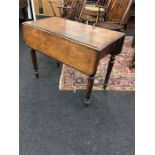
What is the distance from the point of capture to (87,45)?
1316 mm

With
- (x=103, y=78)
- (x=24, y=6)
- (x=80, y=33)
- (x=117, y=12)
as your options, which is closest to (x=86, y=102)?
(x=103, y=78)

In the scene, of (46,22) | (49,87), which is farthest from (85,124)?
(46,22)

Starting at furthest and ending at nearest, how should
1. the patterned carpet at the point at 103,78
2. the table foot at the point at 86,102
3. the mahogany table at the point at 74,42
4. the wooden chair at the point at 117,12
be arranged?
the wooden chair at the point at 117,12 → the patterned carpet at the point at 103,78 → the table foot at the point at 86,102 → the mahogany table at the point at 74,42

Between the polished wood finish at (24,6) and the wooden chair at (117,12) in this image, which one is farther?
the polished wood finish at (24,6)

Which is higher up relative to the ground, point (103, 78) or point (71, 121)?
point (103, 78)

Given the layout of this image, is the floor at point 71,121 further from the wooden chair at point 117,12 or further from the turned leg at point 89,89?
the wooden chair at point 117,12

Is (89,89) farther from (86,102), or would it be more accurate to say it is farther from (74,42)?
(74,42)

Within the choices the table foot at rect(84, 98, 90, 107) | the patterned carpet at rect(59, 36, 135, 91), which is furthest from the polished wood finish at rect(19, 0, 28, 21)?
the table foot at rect(84, 98, 90, 107)

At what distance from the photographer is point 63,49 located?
1.49 m

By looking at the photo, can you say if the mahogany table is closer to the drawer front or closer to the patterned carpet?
the drawer front

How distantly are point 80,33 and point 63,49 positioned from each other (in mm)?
237

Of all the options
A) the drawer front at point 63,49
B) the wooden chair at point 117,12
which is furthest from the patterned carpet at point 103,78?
the wooden chair at point 117,12

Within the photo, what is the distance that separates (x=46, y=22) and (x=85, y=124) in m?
1.15

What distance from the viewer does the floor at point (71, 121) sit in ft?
4.52
